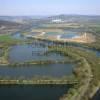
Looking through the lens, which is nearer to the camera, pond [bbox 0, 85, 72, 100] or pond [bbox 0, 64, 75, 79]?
pond [bbox 0, 85, 72, 100]

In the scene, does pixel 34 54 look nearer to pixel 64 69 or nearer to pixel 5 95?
pixel 64 69

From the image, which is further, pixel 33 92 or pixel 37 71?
pixel 37 71

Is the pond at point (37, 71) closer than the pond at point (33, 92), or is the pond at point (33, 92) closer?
the pond at point (33, 92)

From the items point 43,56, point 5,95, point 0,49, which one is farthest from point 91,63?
point 0,49
